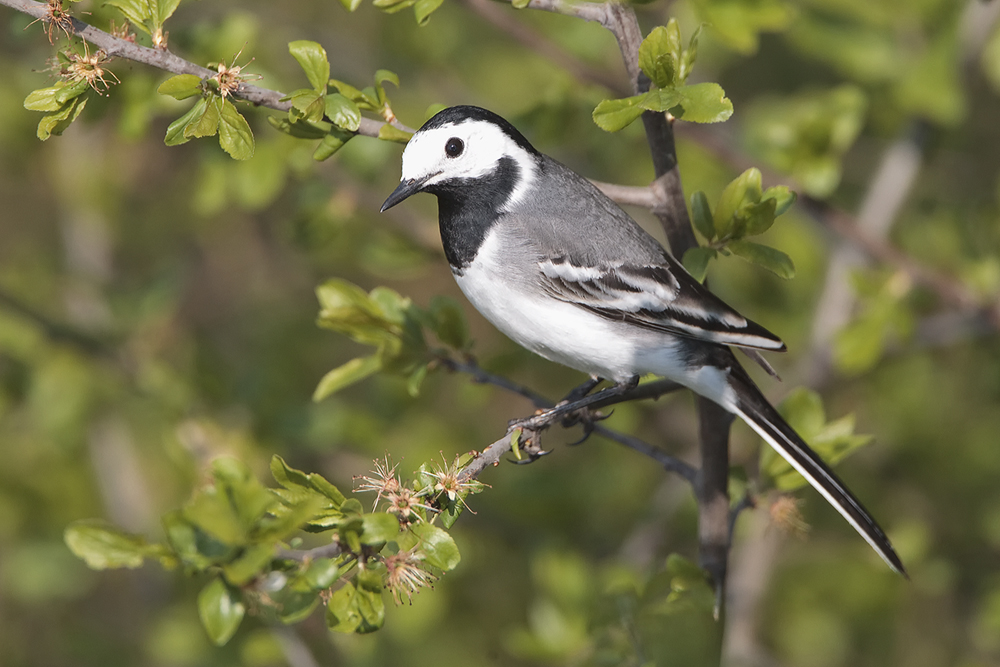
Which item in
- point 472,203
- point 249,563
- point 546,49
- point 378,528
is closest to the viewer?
point 249,563

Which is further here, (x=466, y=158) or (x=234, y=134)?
(x=466, y=158)

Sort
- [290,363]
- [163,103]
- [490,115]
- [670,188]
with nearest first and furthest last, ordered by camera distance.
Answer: [670,188] < [490,115] < [163,103] < [290,363]

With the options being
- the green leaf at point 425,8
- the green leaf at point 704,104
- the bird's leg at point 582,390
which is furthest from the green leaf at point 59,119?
the bird's leg at point 582,390

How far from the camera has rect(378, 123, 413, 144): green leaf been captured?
2.30 meters

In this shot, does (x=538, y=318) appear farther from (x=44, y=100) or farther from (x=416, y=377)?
(x=44, y=100)

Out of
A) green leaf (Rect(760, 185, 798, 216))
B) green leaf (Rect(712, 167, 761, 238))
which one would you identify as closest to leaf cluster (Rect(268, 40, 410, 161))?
green leaf (Rect(712, 167, 761, 238))

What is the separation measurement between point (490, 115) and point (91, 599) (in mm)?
4508

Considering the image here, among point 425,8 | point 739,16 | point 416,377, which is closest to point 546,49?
point 739,16

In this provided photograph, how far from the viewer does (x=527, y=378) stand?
17.6 feet

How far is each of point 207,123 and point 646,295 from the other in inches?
52.6

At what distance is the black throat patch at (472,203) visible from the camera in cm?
278

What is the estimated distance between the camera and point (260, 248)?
6090 mm

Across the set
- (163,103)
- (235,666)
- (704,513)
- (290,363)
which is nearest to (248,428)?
(290,363)

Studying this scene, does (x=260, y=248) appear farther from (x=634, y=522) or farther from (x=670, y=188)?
(x=670, y=188)
